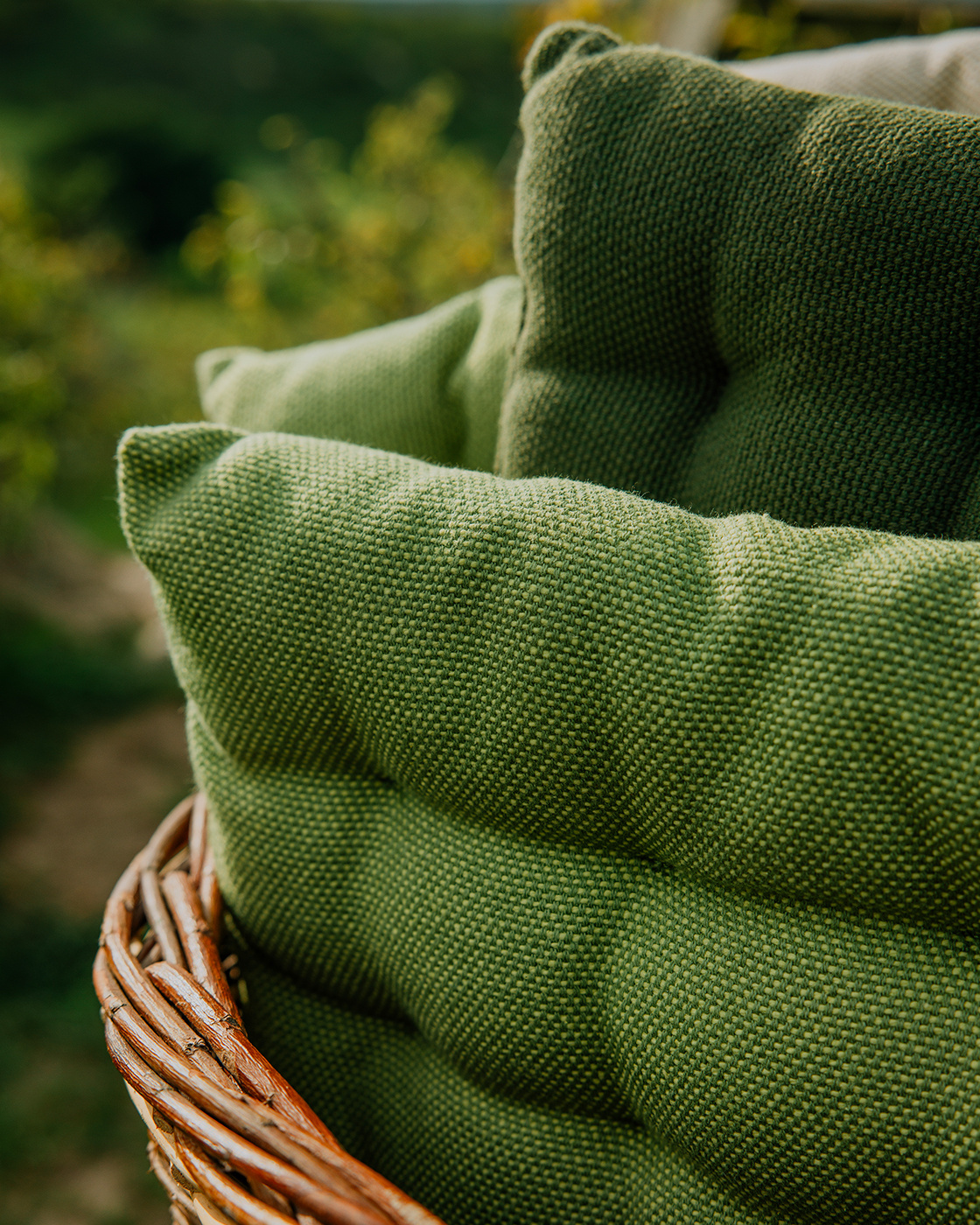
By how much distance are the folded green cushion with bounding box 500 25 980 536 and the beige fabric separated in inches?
9.7

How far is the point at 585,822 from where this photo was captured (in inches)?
20.1

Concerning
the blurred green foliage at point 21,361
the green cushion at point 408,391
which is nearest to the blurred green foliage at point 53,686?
the blurred green foliage at point 21,361

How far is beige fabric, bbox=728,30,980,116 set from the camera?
788mm

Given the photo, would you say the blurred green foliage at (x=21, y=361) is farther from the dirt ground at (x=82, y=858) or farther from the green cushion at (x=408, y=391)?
the green cushion at (x=408, y=391)

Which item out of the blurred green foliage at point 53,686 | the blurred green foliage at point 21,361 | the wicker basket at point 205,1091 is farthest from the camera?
the blurred green foliage at point 53,686

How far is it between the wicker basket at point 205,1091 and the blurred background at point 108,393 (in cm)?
65

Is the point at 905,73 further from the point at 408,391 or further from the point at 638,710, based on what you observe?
the point at 638,710

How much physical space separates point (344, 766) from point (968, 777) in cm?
35

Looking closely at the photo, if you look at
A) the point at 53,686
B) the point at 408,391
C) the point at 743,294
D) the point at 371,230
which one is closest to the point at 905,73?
the point at 743,294

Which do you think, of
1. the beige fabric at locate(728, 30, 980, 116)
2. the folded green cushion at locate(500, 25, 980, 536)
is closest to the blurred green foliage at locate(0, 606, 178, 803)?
the folded green cushion at locate(500, 25, 980, 536)

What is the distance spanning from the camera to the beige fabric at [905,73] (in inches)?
31.0

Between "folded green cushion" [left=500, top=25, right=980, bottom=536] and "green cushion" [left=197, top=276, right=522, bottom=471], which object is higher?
"folded green cushion" [left=500, top=25, right=980, bottom=536]

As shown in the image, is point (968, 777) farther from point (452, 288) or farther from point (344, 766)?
point (452, 288)

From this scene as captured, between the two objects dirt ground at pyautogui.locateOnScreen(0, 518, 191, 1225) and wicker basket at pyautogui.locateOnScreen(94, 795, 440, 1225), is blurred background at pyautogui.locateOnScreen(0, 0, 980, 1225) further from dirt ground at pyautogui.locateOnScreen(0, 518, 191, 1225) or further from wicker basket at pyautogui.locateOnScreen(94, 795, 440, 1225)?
wicker basket at pyautogui.locateOnScreen(94, 795, 440, 1225)
